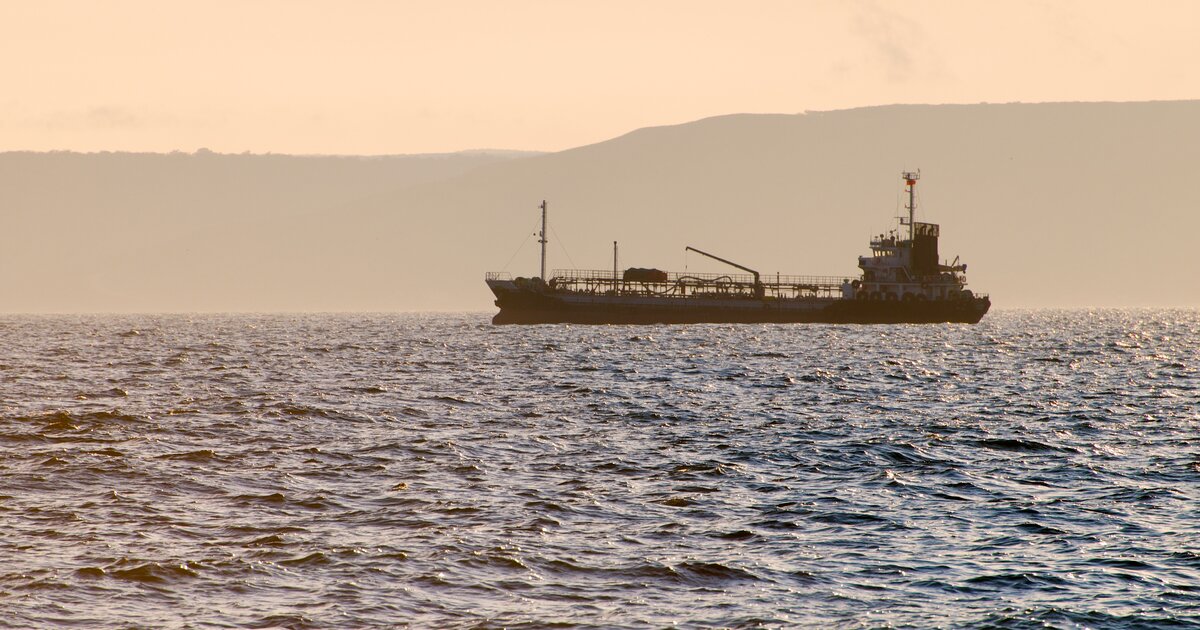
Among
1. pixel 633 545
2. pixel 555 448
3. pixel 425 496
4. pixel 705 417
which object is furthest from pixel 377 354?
pixel 633 545

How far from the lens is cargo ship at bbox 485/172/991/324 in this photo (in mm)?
118938

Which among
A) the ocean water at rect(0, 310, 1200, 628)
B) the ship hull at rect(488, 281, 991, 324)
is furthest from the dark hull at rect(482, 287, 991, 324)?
the ocean water at rect(0, 310, 1200, 628)

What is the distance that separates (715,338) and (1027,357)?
28.5 metres

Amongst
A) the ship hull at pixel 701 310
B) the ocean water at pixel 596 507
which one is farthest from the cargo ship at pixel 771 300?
the ocean water at pixel 596 507

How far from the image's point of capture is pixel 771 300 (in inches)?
4899

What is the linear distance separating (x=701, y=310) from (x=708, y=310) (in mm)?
653

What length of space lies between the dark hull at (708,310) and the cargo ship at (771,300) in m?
0.09

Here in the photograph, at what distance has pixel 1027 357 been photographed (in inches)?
2758

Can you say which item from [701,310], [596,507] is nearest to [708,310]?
[701,310]

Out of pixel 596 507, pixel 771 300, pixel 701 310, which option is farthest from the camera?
pixel 771 300

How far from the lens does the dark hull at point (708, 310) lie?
118562mm

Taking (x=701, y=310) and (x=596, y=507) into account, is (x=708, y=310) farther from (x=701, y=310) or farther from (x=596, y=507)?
(x=596, y=507)

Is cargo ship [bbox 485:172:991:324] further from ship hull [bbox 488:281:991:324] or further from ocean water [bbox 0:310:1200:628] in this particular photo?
ocean water [bbox 0:310:1200:628]

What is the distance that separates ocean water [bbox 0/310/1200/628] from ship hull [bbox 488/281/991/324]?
7179cm
